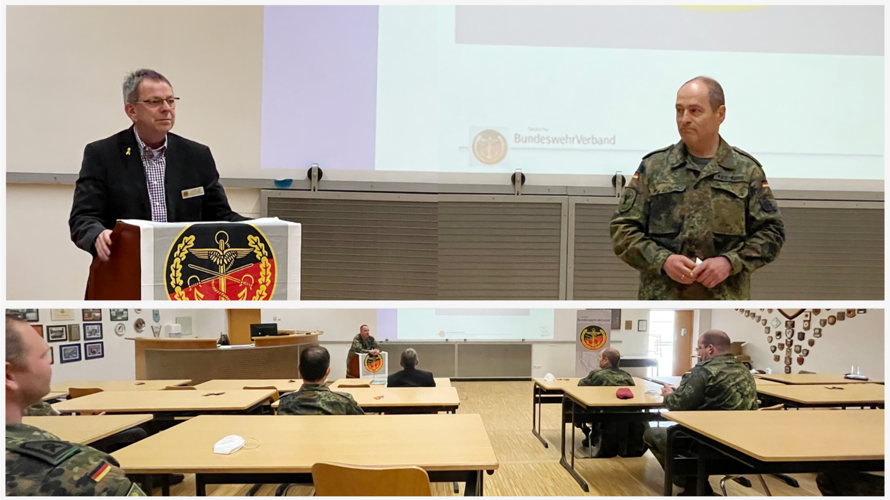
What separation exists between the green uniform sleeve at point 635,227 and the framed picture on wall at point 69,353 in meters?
1.55

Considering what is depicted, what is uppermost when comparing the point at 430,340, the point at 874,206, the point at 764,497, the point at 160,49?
the point at 160,49

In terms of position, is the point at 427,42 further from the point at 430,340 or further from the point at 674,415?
the point at 674,415

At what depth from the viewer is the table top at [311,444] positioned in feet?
4.42

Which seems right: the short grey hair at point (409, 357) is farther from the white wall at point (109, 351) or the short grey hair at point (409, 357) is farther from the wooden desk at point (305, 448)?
the white wall at point (109, 351)

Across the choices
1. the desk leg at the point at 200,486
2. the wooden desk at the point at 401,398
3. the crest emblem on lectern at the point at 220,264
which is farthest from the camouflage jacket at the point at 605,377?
the desk leg at the point at 200,486

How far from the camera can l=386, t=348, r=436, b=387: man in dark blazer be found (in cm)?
153

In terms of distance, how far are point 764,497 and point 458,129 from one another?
5.29 ft

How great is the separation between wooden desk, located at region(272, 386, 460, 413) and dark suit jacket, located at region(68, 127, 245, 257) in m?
0.66

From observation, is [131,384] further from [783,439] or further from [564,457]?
[783,439]

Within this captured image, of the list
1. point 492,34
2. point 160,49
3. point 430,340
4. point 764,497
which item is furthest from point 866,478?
point 160,49

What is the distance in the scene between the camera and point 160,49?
7.05ft

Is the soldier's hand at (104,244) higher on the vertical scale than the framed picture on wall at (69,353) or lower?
higher

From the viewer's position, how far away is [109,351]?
1.45 meters

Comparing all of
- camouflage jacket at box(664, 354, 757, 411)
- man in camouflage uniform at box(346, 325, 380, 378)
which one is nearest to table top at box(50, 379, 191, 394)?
man in camouflage uniform at box(346, 325, 380, 378)
